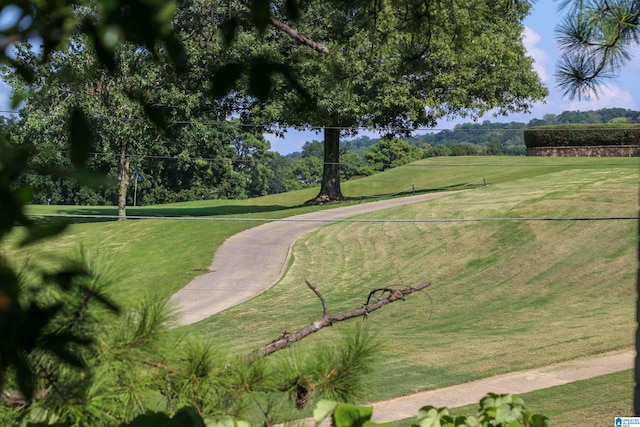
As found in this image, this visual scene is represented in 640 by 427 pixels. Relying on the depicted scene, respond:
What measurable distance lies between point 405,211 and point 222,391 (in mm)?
19762

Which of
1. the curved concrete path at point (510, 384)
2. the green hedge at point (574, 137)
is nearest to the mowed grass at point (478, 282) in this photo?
the curved concrete path at point (510, 384)

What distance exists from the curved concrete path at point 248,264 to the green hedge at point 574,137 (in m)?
11.3

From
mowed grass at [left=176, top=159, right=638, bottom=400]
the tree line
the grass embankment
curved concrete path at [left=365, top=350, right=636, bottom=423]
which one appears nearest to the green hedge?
the grass embankment

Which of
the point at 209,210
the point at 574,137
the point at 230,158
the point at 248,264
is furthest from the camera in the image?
the point at 230,158

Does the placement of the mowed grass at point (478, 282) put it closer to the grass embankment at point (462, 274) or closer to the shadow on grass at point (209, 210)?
the grass embankment at point (462, 274)

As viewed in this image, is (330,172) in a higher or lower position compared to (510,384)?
higher

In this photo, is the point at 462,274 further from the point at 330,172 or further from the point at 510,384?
the point at 330,172

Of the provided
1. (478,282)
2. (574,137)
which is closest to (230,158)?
(574,137)

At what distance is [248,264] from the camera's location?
19.1 metres

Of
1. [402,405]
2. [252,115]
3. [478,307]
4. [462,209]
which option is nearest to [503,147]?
[252,115]

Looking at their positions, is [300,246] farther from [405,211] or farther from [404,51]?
[404,51]

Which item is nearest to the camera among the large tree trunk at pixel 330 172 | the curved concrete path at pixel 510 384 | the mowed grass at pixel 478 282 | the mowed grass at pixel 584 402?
the mowed grass at pixel 584 402

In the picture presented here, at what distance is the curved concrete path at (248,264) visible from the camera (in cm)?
1620

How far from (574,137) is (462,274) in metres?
20.3
